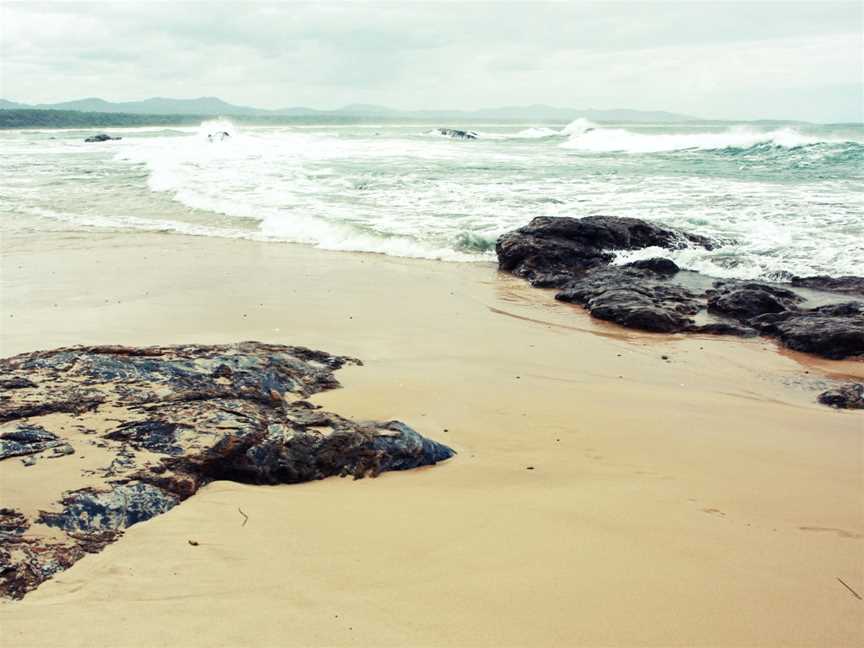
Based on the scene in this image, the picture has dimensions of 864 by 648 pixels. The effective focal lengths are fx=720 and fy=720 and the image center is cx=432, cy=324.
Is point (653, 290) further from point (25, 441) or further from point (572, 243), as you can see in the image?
point (25, 441)

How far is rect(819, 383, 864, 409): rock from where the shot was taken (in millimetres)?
6465

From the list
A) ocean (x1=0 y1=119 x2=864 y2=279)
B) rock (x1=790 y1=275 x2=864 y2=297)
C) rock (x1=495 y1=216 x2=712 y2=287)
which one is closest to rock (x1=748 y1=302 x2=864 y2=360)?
rock (x1=790 y1=275 x2=864 y2=297)

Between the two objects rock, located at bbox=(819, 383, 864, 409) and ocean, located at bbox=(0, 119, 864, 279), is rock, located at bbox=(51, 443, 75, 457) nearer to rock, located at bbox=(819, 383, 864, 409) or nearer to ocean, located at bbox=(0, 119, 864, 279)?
rock, located at bbox=(819, 383, 864, 409)

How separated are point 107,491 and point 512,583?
1.89 metres

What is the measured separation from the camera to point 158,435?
379cm

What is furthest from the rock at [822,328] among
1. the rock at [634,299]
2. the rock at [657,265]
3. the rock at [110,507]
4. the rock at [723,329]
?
the rock at [110,507]

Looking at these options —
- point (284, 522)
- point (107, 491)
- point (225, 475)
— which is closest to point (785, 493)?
point (284, 522)

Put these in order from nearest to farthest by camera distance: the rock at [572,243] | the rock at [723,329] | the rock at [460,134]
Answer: the rock at [723,329], the rock at [572,243], the rock at [460,134]

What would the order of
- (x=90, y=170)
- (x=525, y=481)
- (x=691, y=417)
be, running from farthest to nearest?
(x=90, y=170) < (x=691, y=417) < (x=525, y=481)

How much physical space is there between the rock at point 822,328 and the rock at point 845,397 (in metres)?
1.39

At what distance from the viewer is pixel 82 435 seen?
3674mm

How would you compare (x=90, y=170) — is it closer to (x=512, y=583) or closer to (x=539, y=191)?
(x=539, y=191)

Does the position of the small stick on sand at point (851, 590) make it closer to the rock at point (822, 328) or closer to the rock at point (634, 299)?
the rock at point (822, 328)

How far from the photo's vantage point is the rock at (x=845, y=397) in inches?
255
